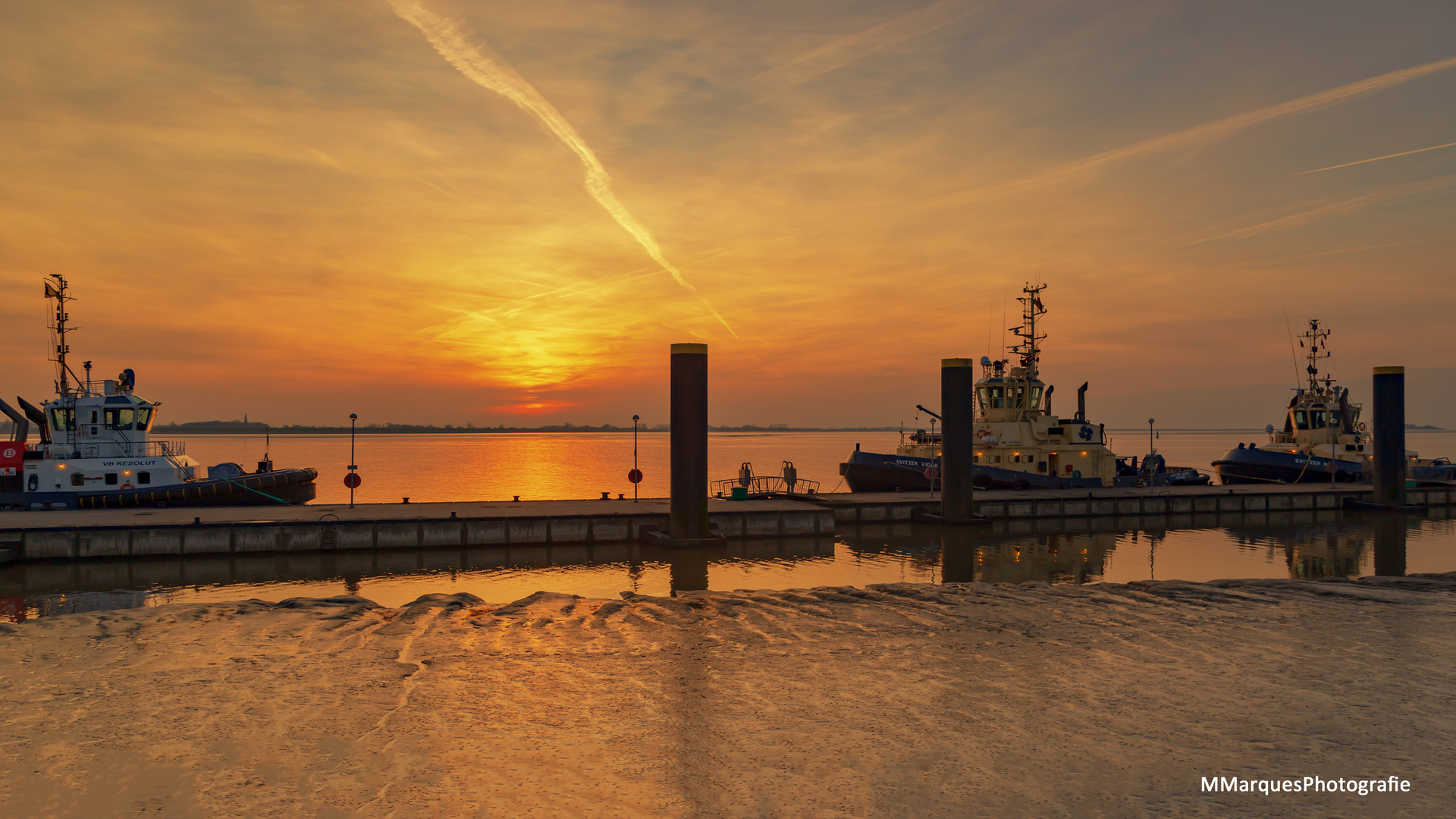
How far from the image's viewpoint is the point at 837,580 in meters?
21.1

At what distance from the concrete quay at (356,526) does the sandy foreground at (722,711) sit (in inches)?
424

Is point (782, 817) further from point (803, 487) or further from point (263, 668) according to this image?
point (803, 487)

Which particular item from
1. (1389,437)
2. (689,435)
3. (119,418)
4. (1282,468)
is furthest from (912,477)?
(119,418)

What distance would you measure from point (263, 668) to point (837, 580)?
568 inches

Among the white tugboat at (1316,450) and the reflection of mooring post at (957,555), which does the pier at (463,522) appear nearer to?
the reflection of mooring post at (957,555)

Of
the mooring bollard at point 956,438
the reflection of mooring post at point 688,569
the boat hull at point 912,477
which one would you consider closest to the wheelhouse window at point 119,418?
the reflection of mooring post at point 688,569

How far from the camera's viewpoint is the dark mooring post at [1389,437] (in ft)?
112

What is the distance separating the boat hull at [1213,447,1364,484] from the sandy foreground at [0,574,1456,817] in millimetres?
39106

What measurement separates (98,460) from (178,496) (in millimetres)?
3313

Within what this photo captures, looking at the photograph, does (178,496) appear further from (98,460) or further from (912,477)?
(912,477)

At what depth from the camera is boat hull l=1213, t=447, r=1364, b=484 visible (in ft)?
151

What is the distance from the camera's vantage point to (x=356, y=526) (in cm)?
2380

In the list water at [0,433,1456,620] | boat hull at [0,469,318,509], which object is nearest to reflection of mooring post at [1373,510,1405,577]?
water at [0,433,1456,620]

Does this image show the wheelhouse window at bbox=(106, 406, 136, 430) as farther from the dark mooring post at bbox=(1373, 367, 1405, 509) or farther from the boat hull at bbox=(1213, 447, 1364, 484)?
the boat hull at bbox=(1213, 447, 1364, 484)
